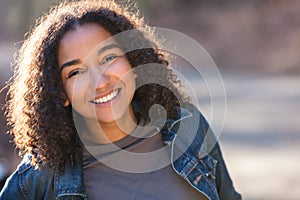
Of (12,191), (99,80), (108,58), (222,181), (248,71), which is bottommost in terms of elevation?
(12,191)

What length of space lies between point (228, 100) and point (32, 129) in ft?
27.2

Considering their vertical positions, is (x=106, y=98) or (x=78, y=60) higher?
(x=78, y=60)

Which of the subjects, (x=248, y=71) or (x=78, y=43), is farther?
(x=248, y=71)

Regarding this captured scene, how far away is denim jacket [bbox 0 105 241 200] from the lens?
291cm

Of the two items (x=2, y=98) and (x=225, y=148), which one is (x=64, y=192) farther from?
(x=225, y=148)

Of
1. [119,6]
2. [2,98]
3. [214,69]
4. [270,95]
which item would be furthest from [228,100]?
[119,6]

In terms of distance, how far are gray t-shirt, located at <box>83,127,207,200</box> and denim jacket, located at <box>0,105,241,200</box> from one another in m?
0.03

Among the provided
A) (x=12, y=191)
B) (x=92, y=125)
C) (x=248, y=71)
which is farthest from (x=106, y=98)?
(x=248, y=71)

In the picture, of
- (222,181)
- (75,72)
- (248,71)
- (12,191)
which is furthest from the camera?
(248,71)

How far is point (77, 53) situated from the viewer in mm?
2996

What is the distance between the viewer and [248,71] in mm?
14477

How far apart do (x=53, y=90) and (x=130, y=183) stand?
45cm

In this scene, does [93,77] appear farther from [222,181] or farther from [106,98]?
[222,181]

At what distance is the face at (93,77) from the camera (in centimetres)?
296
